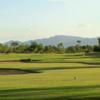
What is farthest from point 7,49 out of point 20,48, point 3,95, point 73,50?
point 3,95

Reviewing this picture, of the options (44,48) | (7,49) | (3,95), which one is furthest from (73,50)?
(3,95)

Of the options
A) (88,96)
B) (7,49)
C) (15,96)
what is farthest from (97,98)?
(7,49)

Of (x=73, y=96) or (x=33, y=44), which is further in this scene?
(x=33, y=44)

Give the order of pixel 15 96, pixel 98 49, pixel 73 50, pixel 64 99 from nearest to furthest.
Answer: pixel 64 99 → pixel 15 96 → pixel 98 49 → pixel 73 50

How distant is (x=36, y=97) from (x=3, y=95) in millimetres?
1807

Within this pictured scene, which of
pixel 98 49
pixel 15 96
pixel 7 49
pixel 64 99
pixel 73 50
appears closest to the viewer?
pixel 64 99

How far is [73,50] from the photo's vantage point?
186 m

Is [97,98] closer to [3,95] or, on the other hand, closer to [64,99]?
[64,99]

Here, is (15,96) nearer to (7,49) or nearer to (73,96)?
(73,96)

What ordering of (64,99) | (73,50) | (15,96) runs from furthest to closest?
(73,50) < (15,96) < (64,99)

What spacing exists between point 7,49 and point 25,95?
149m

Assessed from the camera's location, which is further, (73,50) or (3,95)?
(73,50)

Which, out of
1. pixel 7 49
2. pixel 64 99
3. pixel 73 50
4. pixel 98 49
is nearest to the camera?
pixel 64 99

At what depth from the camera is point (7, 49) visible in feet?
545
